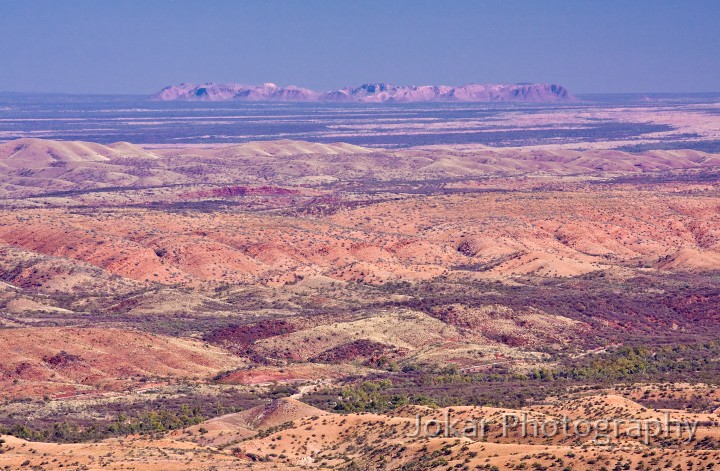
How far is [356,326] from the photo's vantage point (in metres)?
71.6

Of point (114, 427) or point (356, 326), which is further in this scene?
point (356, 326)

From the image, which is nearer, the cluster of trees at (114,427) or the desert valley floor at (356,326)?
the desert valley floor at (356,326)

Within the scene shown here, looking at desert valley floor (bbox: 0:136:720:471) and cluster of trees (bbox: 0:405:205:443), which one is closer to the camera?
desert valley floor (bbox: 0:136:720:471)

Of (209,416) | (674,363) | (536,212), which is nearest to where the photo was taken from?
(209,416)

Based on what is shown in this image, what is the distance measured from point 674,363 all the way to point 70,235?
2054 inches

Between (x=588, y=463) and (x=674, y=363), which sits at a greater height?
(x=588, y=463)

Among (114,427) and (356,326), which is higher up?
(114,427)

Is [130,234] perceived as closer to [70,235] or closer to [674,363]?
[70,235]

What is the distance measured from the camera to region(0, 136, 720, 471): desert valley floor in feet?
144

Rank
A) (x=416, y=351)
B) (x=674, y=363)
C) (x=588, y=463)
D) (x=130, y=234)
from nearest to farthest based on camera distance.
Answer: (x=588, y=463) < (x=674, y=363) < (x=416, y=351) < (x=130, y=234)

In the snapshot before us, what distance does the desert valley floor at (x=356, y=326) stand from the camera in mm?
44000

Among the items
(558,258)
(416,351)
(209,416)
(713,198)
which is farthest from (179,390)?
(713,198)

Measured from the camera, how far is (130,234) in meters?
102

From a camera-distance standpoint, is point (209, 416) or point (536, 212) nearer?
point (209, 416)
